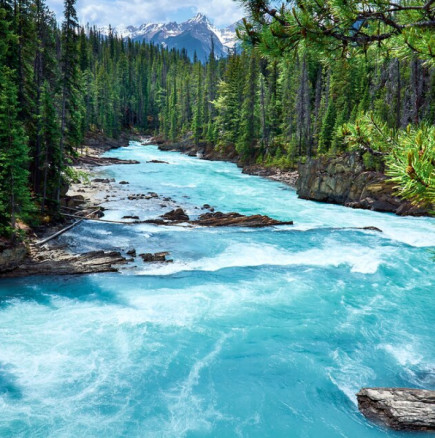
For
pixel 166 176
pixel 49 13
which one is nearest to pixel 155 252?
pixel 49 13

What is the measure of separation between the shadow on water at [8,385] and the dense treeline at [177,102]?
7803 mm

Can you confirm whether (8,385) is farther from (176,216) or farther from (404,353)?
(176,216)

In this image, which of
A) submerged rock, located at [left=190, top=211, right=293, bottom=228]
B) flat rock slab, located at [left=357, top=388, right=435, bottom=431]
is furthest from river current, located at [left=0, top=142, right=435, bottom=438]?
submerged rock, located at [left=190, top=211, right=293, bottom=228]

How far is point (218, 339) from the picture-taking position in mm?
12203

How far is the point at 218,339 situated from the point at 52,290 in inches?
308

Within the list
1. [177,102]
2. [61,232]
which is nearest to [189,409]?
[61,232]

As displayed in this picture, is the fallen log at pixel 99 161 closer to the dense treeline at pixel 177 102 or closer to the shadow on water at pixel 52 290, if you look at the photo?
the dense treeline at pixel 177 102

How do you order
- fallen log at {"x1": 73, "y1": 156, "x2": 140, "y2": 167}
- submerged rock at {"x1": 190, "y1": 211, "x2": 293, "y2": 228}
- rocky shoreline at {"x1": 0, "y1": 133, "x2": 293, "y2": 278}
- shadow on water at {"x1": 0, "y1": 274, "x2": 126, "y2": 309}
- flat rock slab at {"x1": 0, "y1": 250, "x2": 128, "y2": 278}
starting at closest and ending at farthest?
shadow on water at {"x1": 0, "y1": 274, "x2": 126, "y2": 309}, flat rock slab at {"x1": 0, "y1": 250, "x2": 128, "y2": 278}, rocky shoreline at {"x1": 0, "y1": 133, "x2": 293, "y2": 278}, submerged rock at {"x1": 190, "y1": 211, "x2": 293, "y2": 228}, fallen log at {"x1": 73, "y1": 156, "x2": 140, "y2": 167}

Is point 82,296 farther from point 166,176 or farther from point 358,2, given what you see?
point 166,176

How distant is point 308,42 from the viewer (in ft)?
15.7

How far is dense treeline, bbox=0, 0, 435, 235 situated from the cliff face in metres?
3.32

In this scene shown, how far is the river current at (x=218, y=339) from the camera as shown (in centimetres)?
909

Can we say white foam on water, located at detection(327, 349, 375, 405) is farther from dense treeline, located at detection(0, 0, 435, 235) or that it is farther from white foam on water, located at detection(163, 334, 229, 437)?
dense treeline, located at detection(0, 0, 435, 235)

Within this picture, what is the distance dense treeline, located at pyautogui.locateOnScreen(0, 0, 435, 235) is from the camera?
16562 mm
